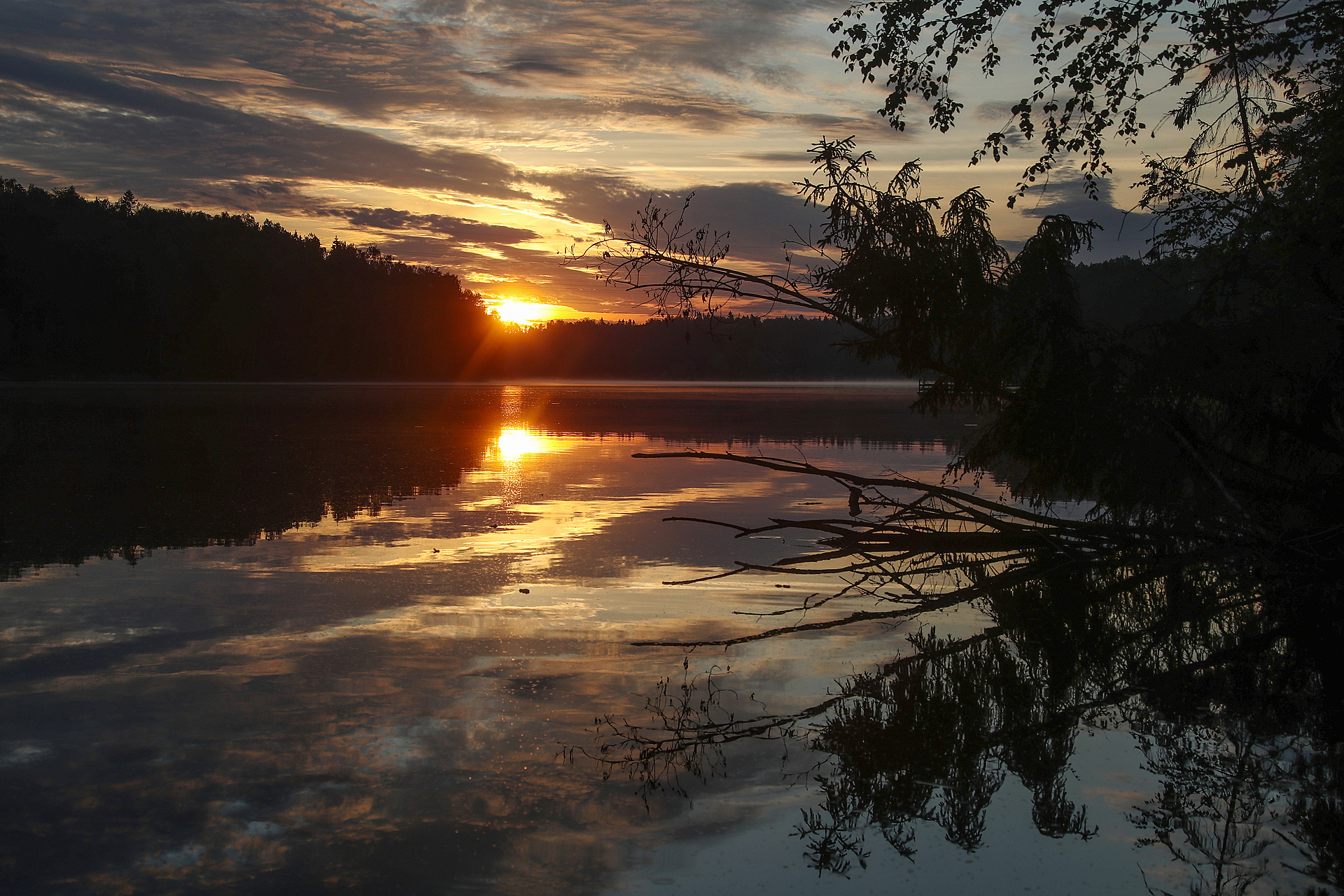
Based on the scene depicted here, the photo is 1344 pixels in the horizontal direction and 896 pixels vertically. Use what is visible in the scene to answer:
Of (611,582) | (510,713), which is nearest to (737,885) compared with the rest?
(510,713)

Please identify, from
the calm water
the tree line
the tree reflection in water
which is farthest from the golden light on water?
the tree line

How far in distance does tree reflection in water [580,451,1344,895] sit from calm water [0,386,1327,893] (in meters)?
0.13

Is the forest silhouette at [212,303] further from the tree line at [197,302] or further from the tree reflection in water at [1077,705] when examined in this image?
the tree reflection in water at [1077,705]

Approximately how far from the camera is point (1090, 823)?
4.18 m

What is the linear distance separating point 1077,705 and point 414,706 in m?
3.93

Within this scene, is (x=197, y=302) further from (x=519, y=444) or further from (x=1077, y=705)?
(x=1077, y=705)

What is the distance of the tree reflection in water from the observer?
161 inches

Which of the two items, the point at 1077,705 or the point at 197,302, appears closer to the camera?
the point at 1077,705

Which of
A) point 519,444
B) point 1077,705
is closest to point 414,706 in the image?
point 1077,705

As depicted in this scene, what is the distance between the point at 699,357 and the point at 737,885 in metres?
183

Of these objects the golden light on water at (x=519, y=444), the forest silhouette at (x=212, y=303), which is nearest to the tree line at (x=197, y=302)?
the forest silhouette at (x=212, y=303)

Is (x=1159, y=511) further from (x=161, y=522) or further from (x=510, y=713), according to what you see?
(x=161, y=522)

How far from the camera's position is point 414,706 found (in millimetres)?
5504

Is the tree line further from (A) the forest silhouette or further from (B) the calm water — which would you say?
(B) the calm water
